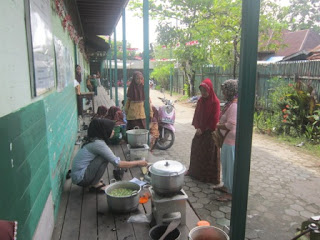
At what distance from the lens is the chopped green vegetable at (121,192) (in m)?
2.91

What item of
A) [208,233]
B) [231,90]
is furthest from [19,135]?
[231,90]

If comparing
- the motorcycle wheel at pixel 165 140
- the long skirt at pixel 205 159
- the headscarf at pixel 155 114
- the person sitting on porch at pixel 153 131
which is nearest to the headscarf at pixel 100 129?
the long skirt at pixel 205 159

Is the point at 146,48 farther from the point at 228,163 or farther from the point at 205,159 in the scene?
the point at 228,163

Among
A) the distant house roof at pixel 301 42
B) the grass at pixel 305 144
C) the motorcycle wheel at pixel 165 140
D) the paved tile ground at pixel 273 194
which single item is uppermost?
the distant house roof at pixel 301 42

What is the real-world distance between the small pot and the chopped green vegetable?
0.61 metres

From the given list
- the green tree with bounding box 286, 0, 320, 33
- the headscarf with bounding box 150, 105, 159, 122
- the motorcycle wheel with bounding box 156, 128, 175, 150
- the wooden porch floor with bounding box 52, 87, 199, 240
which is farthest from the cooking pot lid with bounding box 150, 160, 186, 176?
the green tree with bounding box 286, 0, 320, 33

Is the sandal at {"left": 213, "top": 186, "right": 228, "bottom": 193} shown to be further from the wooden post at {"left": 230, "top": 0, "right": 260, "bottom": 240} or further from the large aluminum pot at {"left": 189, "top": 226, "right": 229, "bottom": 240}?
the wooden post at {"left": 230, "top": 0, "right": 260, "bottom": 240}

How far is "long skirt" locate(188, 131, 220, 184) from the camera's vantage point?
408 cm

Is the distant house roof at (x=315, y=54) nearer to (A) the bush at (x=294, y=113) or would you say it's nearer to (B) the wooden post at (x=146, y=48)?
(A) the bush at (x=294, y=113)

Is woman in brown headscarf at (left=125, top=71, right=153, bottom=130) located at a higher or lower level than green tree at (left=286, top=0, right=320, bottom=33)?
lower

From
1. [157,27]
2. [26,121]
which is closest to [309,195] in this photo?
[26,121]

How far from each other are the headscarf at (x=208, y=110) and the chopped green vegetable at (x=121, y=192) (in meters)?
1.62

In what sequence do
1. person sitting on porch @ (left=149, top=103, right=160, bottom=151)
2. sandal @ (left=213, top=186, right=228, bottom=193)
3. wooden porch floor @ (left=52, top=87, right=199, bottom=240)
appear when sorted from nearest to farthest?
wooden porch floor @ (left=52, top=87, right=199, bottom=240) < sandal @ (left=213, top=186, right=228, bottom=193) < person sitting on porch @ (left=149, top=103, right=160, bottom=151)

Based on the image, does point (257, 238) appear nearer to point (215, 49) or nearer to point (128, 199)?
point (128, 199)
